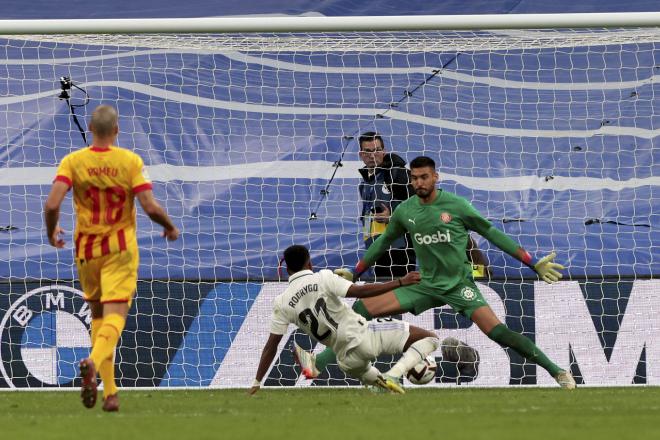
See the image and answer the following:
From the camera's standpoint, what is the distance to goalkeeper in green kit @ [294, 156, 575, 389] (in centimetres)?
1089

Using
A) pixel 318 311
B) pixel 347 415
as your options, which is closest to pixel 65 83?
pixel 318 311

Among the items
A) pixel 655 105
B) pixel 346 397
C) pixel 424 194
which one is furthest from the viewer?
pixel 655 105

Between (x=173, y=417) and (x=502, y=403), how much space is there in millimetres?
2434

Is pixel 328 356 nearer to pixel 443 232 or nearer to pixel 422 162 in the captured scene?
pixel 443 232

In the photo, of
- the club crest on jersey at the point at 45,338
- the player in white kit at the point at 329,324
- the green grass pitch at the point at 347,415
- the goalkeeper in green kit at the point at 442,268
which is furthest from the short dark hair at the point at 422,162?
the club crest on jersey at the point at 45,338

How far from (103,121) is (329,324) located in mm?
3203

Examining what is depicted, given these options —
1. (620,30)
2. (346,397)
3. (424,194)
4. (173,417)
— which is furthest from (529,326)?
(173,417)

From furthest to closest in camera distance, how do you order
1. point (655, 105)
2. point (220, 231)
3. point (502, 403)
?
1. point (655, 105)
2. point (220, 231)
3. point (502, 403)

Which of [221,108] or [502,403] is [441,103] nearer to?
[221,108]

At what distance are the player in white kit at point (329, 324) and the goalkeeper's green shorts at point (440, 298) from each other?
1.21 feet

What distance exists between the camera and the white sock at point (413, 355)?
10.5 m

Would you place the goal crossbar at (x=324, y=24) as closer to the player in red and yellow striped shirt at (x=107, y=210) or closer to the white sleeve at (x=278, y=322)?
the white sleeve at (x=278, y=322)

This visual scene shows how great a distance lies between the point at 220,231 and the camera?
1421cm

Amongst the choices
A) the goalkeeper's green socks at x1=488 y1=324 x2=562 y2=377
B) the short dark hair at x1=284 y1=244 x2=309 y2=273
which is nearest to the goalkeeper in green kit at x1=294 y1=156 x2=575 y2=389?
the goalkeeper's green socks at x1=488 y1=324 x2=562 y2=377
